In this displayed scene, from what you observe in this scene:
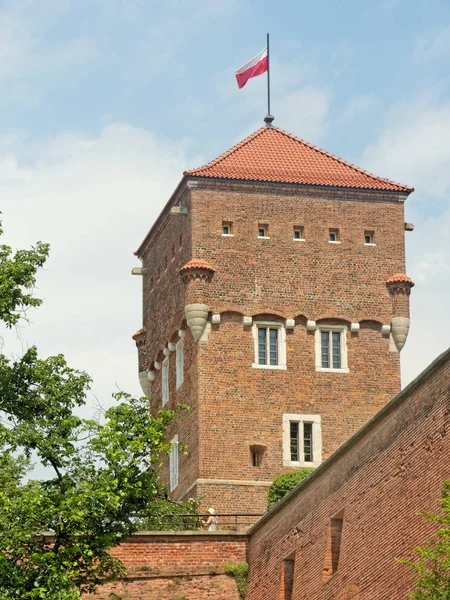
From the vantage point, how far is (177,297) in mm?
50250

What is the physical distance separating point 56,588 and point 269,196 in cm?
2239

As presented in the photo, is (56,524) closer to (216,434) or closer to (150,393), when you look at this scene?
(216,434)

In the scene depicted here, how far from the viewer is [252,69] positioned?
52969 mm

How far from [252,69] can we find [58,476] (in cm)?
2470

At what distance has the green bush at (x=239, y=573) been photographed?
4000 cm

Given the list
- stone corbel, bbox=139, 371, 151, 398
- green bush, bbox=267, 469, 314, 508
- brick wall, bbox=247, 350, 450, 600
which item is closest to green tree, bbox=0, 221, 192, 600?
brick wall, bbox=247, 350, 450, 600

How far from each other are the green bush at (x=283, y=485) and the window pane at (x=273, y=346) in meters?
4.07

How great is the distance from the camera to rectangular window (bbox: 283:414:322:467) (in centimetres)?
4784

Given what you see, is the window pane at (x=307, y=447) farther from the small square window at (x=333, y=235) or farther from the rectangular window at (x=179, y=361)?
the small square window at (x=333, y=235)

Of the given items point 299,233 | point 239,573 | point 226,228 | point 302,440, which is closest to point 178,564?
point 239,573

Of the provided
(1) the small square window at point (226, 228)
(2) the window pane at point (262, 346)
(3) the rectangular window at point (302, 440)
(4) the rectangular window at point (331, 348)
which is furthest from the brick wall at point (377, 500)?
(1) the small square window at point (226, 228)

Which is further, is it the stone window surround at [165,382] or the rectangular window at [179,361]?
the stone window surround at [165,382]

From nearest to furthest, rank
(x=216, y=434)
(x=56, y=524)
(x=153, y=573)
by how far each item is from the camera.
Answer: (x=56, y=524) → (x=153, y=573) → (x=216, y=434)

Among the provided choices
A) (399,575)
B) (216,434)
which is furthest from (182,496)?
(399,575)
